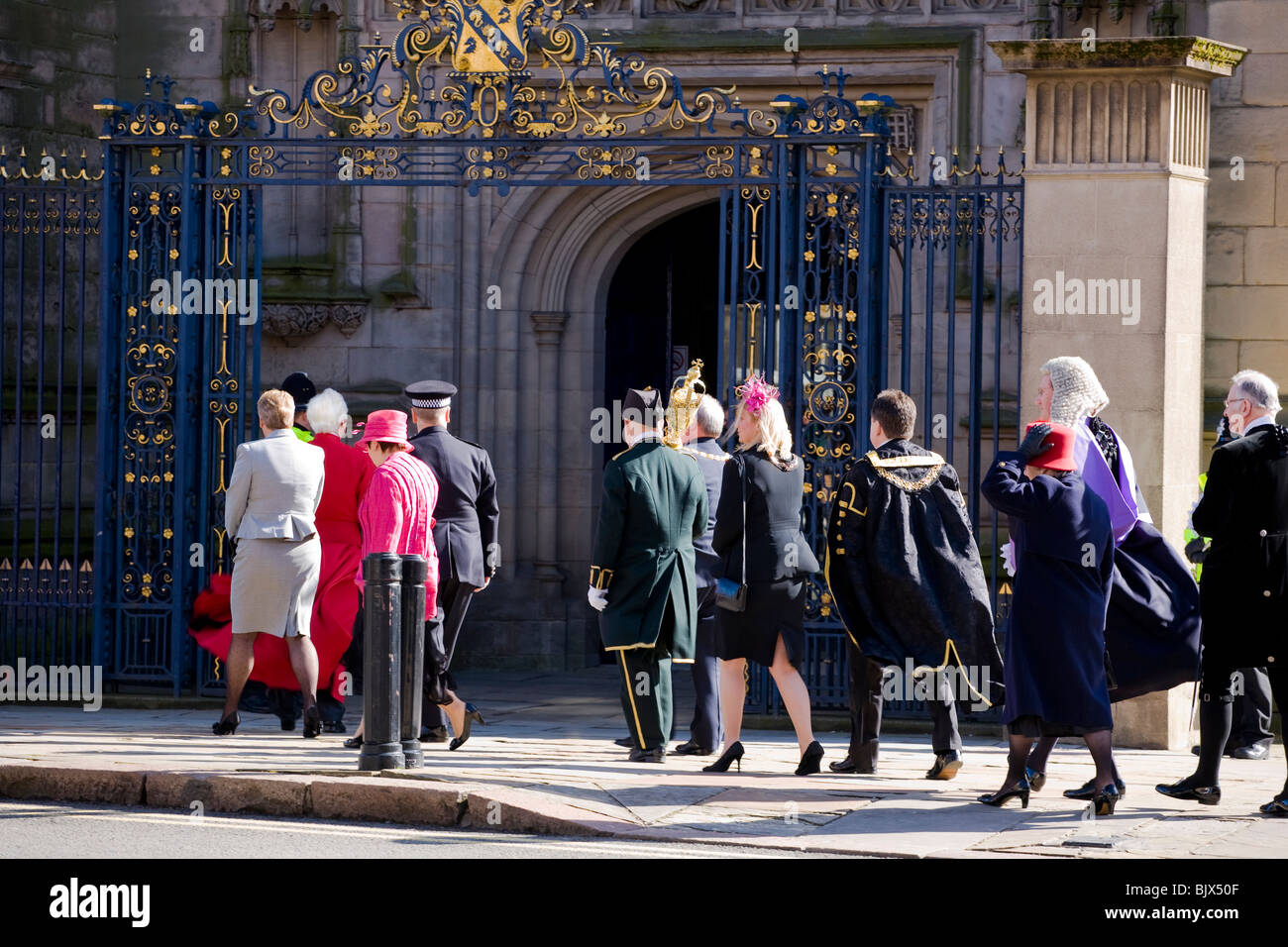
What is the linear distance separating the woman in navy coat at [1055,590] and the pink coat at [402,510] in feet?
8.73

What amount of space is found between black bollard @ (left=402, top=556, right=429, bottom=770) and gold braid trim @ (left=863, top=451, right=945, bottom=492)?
6.46 ft

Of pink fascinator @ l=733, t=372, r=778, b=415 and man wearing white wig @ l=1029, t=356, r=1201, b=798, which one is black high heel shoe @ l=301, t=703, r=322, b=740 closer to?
pink fascinator @ l=733, t=372, r=778, b=415

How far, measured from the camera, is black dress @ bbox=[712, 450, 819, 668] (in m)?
9.26

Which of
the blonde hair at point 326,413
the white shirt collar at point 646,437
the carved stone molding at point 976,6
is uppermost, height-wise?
the carved stone molding at point 976,6

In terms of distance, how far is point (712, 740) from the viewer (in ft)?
32.7

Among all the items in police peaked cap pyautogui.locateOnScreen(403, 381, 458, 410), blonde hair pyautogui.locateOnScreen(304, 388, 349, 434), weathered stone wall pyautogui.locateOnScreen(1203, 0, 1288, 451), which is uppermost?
weathered stone wall pyautogui.locateOnScreen(1203, 0, 1288, 451)

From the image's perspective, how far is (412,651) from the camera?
8805 millimetres

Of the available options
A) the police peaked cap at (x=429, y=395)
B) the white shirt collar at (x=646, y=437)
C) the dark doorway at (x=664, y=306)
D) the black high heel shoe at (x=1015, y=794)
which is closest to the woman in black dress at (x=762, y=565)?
the white shirt collar at (x=646, y=437)

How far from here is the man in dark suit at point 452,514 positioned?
392 inches

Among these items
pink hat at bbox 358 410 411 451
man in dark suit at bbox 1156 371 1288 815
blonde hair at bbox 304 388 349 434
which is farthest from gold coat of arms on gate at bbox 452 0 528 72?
man in dark suit at bbox 1156 371 1288 815

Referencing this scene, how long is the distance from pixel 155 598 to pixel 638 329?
5.04 m

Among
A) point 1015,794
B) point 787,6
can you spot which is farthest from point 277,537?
point 787,6

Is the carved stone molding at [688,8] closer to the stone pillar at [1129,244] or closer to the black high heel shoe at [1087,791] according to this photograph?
the stone pillar at [1129,244]

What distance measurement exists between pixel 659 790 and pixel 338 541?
8.66 ft
